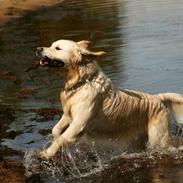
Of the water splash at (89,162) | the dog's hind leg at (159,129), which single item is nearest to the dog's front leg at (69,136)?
the water splash at (89,162)

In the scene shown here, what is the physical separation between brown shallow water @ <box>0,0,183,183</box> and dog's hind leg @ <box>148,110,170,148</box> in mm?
403

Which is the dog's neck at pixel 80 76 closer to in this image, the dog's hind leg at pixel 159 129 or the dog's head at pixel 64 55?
the dog's head at pixel 64 55

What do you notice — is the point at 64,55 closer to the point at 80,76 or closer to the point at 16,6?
the point at 80,76

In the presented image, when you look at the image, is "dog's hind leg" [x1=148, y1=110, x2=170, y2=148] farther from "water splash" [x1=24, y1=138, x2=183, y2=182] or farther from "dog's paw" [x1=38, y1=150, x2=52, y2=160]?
"dog's paw" [x1=38, y1=150, x2=52, y2=160]

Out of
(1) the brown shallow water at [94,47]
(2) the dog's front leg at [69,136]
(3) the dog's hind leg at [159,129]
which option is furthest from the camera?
(1) the brown shallow water at [94,47]

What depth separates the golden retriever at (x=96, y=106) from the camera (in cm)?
882

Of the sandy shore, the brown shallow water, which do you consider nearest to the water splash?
the brown shallow water

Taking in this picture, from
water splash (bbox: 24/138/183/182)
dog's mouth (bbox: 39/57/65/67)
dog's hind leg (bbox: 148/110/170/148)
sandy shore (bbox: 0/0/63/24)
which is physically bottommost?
sandy shore (bbox: 0/0/63/24)

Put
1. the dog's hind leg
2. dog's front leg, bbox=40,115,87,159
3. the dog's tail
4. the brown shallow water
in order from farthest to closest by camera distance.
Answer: the brown shallow water → the dog's tail → the dog's hind leg → dog's front leg, bbox=40,115,87,159

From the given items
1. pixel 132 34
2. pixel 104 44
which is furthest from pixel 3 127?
pixel 132 34

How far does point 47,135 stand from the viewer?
11.6 m

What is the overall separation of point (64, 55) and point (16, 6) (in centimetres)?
3583

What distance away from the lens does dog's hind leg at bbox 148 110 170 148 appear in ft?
32.1

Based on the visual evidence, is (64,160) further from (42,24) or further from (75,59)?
(42,24)
